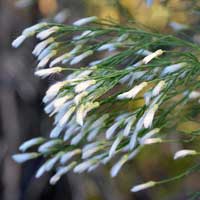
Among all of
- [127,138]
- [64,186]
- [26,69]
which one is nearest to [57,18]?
[127,138]

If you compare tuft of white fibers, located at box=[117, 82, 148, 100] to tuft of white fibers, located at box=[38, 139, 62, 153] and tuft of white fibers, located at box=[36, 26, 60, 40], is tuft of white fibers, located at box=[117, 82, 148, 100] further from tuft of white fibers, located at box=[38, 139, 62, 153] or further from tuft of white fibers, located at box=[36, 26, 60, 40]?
tuft of white fibers, located at box=[38, 139, 62, 153]

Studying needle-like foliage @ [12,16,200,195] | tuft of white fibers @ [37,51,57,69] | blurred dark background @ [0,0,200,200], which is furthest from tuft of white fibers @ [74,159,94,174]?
blurred dark background @ [0,0,200,200]

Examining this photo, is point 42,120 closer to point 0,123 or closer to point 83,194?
point 0,123

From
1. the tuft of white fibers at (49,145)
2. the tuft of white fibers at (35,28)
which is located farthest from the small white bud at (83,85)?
the tuft of white fibers at (49,145)

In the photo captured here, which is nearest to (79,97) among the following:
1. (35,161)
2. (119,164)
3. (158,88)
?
(158,88)

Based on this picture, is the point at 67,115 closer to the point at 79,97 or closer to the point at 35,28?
the point at 79,97

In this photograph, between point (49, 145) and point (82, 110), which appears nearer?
point (82, 110)

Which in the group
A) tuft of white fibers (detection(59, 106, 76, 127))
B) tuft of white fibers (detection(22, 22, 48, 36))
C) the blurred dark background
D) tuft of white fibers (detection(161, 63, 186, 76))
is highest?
tuft of white fibers (detection(22, 22, 48, 36))

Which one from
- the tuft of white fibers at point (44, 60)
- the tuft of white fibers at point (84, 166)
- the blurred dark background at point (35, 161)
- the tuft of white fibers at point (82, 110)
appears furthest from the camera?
the blurred dark background at point (35, 161)

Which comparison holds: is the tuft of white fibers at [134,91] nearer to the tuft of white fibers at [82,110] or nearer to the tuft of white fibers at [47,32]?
the tuft of white fibers at [82,110]
